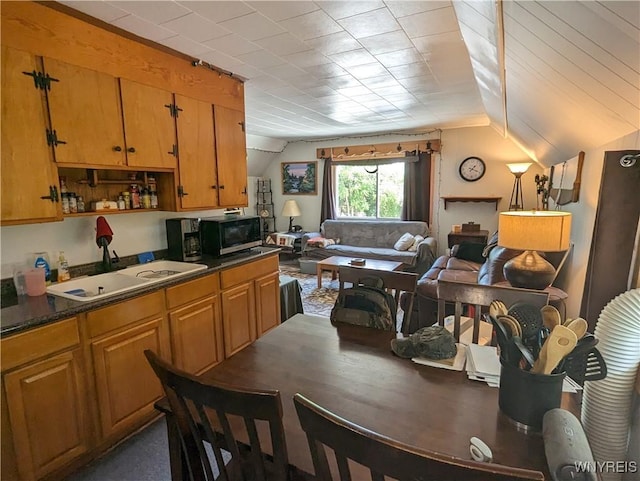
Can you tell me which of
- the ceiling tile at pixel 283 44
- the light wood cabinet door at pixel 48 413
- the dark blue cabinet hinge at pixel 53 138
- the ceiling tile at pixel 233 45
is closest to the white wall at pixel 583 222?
the ceiling tile at pixel 283 44

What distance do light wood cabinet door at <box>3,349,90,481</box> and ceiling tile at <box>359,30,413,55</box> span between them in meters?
2.56

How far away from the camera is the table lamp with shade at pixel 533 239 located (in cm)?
215

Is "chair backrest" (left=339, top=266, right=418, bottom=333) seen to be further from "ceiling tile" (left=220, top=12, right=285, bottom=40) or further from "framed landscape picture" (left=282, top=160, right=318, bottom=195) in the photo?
"framed landscape picture" (left=282, top=160, right=318, bottom=195)

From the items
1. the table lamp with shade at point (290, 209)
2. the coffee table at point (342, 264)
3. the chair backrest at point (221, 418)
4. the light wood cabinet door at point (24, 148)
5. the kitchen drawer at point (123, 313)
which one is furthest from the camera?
the table lamp with shade at point (290, 209)

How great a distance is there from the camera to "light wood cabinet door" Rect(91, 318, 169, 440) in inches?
71.7

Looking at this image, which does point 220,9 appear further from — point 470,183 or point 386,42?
point 470,183

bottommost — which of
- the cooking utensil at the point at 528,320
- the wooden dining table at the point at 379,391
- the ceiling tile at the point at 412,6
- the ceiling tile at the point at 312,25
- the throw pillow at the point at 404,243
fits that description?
the throw pillow at the point at 404,243

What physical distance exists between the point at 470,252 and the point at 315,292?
7.44ft

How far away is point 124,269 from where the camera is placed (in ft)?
7.96

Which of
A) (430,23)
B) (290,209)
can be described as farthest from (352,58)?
(290,209)

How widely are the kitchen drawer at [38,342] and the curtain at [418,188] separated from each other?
17.4 feet

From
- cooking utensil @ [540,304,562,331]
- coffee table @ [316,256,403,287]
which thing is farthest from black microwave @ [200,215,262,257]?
cooking utensil @ [540,304,562,331]

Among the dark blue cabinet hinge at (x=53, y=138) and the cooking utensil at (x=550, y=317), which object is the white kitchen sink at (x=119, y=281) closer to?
the dark blue cabinet hinge at (x=53, y=138)

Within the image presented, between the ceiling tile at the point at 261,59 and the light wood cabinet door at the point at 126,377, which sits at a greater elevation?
the ceiling tile at the point at 261,59
